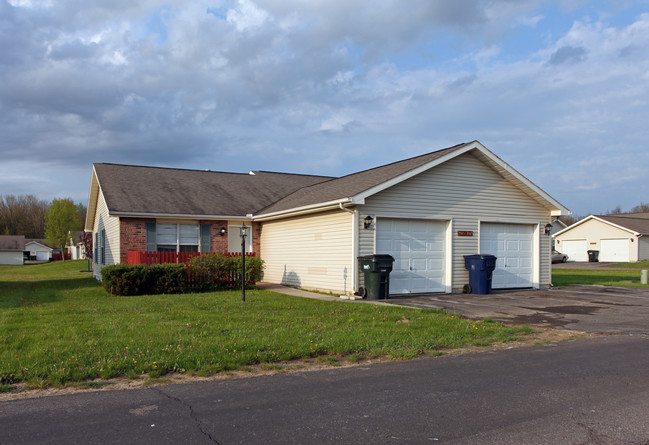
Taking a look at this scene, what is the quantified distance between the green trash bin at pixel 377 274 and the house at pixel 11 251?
6522 centimetres

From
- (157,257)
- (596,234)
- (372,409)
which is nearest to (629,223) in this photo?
(596,234)

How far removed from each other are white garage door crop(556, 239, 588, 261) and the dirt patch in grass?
45.7 metres

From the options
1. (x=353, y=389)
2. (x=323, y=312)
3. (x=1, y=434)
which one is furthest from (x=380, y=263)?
(x=1, y=434)

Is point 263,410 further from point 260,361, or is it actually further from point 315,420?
point 260,361

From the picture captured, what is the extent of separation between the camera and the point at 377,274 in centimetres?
1490

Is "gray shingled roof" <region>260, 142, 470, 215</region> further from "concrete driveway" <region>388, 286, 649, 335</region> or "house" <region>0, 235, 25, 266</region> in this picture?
"house" <region>0, 235, 25, 266</region>

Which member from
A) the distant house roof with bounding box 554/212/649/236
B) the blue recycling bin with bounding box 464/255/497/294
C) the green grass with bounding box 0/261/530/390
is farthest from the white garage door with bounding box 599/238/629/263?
the green grass with bounding box 0/261/530/390

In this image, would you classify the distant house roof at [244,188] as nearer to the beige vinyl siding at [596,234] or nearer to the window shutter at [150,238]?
the window shutter at [150,238]

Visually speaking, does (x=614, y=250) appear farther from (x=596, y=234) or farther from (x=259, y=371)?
(x=259, y=371)

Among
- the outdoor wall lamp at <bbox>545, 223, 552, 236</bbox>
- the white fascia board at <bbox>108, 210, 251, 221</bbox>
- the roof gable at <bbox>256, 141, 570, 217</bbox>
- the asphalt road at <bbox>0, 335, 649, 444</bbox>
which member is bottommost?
the asphalt road at <bbox>0, 335, 649, 444</bbox>

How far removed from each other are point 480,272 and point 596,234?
126ft

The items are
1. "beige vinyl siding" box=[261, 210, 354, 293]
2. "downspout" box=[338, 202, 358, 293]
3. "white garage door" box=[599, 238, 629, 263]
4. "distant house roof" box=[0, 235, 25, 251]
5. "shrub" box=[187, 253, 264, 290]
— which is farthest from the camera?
"distant house roof" box=[0, 235, 25, 251]

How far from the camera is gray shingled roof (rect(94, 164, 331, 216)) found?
19.9m

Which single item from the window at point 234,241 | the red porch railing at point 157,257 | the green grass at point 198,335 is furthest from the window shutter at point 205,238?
the green grass at point 198,335
